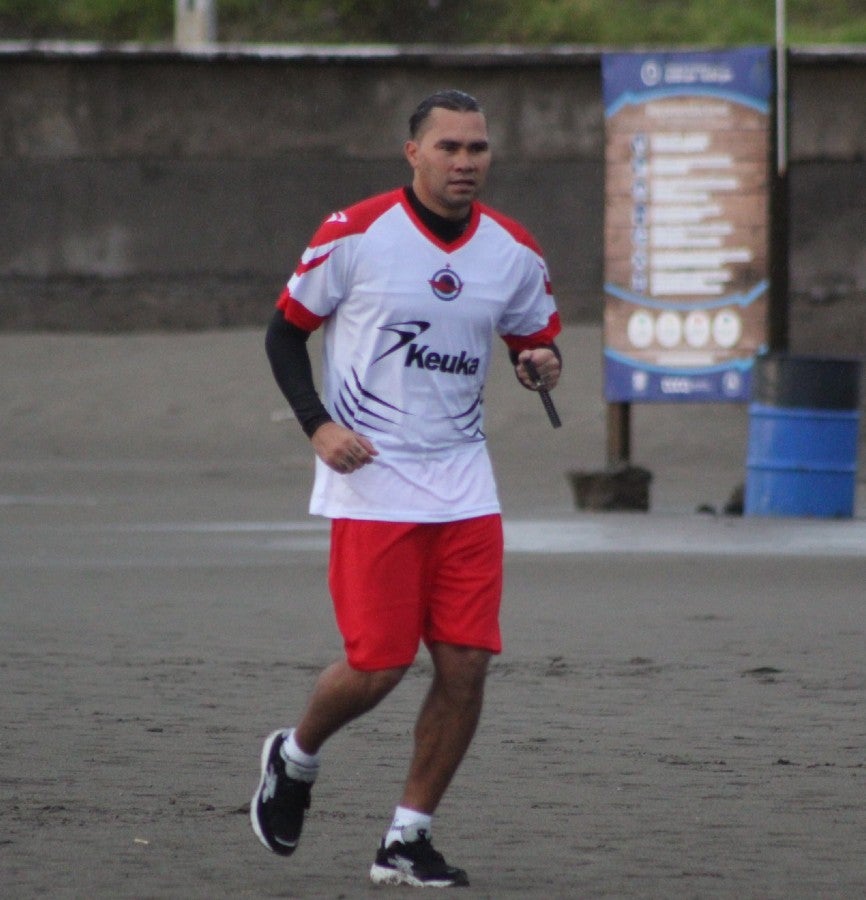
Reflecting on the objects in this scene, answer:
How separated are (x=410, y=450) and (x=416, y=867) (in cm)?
103

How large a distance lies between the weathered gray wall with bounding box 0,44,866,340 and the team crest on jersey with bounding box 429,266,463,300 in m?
20.0

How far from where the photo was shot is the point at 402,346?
5453 mm

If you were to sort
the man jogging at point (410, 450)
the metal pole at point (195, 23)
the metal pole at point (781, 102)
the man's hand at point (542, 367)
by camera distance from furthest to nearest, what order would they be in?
the metal pole at point (195, 23) → the metal pole at point (781, 102) → the man's hand at point (542, 367) → the man jogging at point (410, 450)

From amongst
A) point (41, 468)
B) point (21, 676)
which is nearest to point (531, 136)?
point (41, 468)

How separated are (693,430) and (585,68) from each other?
5.31 m

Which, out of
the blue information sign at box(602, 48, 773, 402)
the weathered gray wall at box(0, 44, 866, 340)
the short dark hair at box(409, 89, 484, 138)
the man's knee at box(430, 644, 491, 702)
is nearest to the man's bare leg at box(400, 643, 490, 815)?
the man's knee at box(430, 644, 491, 702)

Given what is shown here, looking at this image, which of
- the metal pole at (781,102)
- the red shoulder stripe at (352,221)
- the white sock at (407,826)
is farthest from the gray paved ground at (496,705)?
the metal pole at (781,102)

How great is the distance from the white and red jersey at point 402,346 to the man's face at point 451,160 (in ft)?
0.27

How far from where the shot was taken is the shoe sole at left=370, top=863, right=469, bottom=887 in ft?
17.5

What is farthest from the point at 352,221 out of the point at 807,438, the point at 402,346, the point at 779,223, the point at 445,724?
the point at 779,223

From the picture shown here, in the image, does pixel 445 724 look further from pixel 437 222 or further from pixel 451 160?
pixel 451 160

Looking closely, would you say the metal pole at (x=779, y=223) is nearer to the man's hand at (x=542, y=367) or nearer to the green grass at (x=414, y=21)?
the man's hand at (x=542, y=367)

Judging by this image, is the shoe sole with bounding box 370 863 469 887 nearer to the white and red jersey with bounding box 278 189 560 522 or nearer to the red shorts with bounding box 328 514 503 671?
the red shorts with bounding box 328 514 503 671

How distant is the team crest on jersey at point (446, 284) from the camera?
5.45m
